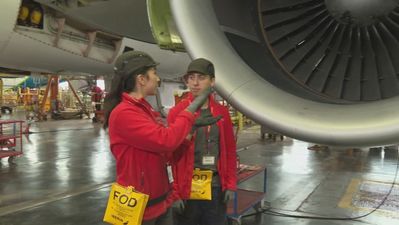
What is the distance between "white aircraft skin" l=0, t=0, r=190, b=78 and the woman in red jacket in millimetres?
2036

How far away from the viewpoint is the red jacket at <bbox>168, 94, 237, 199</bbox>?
8.52 feet

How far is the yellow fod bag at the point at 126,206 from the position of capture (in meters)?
2.00

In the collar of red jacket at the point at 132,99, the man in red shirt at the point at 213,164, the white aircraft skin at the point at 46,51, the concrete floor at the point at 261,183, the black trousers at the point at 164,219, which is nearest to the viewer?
the collar of red jacket at the point at 132,99

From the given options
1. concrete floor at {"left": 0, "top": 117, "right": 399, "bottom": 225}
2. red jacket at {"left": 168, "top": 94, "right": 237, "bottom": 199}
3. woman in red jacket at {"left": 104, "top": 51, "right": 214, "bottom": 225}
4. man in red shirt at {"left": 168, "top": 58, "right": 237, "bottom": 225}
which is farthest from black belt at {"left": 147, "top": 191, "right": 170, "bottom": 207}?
concrete floor at {"left": 0, "top": 117, "right": 399, "bottom": 225}

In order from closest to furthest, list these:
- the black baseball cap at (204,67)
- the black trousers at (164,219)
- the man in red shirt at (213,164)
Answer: the black trousers at (164,219), the black baseball cap at (204,67), the man in red shirt at (213,164)

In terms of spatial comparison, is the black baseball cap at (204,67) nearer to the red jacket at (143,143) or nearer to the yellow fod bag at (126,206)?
the red jacket at (143,143)

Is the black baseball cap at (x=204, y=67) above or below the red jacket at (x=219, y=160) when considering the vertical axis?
above

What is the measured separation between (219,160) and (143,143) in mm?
941

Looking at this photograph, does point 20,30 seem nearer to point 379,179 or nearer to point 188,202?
point 188,202

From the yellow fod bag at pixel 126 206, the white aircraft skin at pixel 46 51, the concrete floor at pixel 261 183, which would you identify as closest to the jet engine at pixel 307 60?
the yellow fod bag at pixel 126 206

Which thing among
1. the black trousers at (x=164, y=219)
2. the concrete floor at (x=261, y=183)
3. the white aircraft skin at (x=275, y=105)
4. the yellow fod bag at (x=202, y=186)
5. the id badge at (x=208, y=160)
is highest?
the white aircraft skin at (x=275, y=105)

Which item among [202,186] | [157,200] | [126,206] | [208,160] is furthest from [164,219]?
[208,160]

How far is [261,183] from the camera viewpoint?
6.44 m

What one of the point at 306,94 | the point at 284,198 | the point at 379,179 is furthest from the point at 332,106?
the point at 379,179
